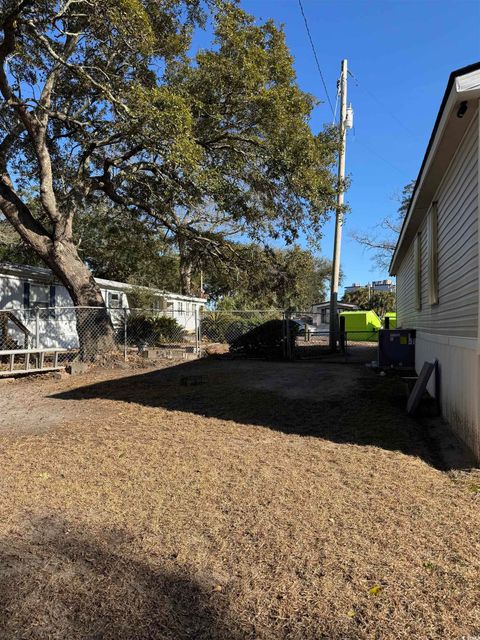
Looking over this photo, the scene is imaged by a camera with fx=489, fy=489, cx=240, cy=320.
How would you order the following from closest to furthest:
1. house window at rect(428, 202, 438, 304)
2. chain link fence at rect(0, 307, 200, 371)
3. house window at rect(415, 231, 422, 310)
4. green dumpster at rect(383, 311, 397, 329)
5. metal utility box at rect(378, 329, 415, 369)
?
house window at rect(428, 202, 438, 304) < house window at rect(415, 231, 422, 310) < metal utility box at rect(378, 329, 415, 369) < chain link fence at rect(0, 307, 200, 371) < green dumpster at rect(383, 311, 397, 329)

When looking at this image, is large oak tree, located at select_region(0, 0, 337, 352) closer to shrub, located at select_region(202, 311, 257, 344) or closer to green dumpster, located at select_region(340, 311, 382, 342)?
shrub, located at select_region(202, 311, 257, 344)

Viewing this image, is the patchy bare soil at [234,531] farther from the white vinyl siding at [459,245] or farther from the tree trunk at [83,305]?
the tree trunk at [83,305]

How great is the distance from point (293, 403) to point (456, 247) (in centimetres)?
345

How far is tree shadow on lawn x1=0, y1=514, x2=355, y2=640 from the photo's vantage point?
7.47 feet

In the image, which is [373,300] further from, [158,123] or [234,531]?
[234,531]

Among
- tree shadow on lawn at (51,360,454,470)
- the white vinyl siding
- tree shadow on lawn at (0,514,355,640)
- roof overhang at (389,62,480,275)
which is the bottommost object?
A: tree shadow on lawn at (0,514,355,640)

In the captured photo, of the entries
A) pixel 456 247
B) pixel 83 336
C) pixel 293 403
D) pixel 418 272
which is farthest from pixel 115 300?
pixel 456 247

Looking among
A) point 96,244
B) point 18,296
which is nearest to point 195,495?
point 18,296

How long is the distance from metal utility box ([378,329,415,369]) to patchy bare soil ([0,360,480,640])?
15.7 feet

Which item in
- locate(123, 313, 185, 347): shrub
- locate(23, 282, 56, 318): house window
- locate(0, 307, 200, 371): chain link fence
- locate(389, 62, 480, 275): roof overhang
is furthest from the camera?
locate(123, 313, 185, 347): shrub

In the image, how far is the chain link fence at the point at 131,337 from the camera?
512 inches

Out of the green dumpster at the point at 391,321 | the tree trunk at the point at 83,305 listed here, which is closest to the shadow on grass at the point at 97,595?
the tree trunk at the point at 83,305

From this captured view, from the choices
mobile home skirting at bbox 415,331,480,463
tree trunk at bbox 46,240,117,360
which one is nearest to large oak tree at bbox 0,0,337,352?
tree trunk at bbox 46,240,117,360

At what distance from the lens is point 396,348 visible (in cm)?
1139
